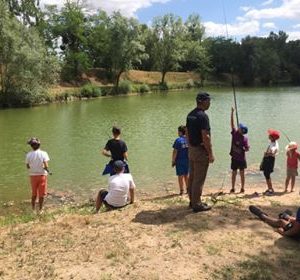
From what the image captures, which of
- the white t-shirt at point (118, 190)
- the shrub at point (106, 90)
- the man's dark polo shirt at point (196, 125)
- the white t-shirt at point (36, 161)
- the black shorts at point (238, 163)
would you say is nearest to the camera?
the man's dark polo shirt at point (196, 125)

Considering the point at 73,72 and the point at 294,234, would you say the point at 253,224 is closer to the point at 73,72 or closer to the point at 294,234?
the point at 294,234

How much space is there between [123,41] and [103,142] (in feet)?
148

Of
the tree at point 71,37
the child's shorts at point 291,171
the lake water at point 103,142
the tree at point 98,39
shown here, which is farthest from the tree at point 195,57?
the child's shorts at point 291,171

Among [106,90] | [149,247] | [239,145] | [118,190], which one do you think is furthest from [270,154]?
[106,90]

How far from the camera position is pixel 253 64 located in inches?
3452

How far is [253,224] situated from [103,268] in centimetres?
263

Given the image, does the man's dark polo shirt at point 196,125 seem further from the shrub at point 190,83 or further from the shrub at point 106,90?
the shrub at point 190,83

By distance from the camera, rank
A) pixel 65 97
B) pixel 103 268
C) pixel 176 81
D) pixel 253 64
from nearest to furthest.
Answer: pixel 103 268
pixel 65 97
pixel 176 81
pixel 253 64

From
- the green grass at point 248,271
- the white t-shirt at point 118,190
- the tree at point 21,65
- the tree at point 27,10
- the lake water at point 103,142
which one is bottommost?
the lake water at point 103,142

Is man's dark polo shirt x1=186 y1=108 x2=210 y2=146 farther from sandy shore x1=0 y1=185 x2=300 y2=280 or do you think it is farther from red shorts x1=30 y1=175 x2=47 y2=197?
red shorts x1=30 y1=175 x2=47 y2=197

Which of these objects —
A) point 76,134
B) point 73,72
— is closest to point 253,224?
point 76,134

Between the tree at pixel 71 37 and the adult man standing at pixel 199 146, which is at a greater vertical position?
the tree at pixel 71 37

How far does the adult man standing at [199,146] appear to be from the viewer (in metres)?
7.22

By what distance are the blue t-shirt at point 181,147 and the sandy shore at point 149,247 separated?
3.25 metres
